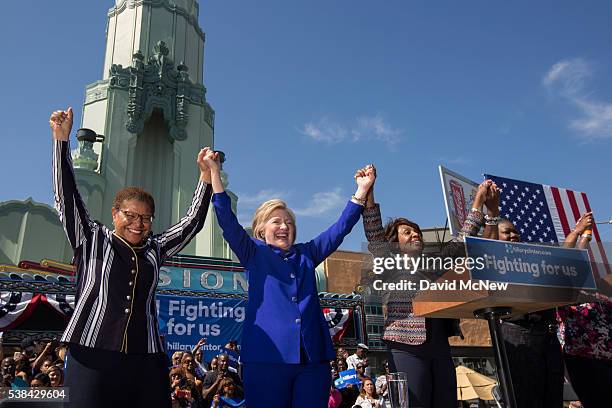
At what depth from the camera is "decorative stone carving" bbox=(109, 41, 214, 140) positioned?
1959 centimetres

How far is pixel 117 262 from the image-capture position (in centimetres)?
240

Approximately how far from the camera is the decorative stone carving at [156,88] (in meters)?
19.6

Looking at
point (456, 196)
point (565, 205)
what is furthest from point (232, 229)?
point (565, 205)

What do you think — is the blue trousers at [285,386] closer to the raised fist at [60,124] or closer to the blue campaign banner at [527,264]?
the blue campaign banner at [527,264]

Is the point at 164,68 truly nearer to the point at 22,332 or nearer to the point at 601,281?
the point at 22,332

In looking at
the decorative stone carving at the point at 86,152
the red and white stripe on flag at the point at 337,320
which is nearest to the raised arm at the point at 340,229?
the red and white stripe on flag at the point at 337,320

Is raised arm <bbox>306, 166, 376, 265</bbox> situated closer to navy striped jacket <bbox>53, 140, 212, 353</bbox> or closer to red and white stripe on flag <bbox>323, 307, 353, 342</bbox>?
navy striped jacket <bbox>53, 140, 212, 353</bbox>

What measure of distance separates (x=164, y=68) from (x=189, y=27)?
116 inches

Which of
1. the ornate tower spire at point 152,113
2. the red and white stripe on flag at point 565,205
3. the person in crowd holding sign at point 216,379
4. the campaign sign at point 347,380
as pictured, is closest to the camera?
the red and white stripe on flag at point 565,205

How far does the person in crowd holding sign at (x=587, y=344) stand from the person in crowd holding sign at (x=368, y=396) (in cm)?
472

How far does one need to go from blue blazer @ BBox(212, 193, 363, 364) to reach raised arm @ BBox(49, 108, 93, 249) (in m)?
0.68

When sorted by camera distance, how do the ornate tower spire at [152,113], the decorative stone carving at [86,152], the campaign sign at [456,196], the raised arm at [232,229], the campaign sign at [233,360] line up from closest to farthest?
the raised arm at [232,229], the campaign sign at [456,196], the campaign sign at [233,360], the decorative stone carving at [86,152], the ornate tower spire at [152,113]

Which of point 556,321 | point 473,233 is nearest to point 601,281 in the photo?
point 473,233

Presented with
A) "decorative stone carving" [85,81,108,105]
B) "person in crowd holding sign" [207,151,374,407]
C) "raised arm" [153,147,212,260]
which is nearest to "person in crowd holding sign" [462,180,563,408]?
"person in crowd holding sign" [207,151,374,407]
